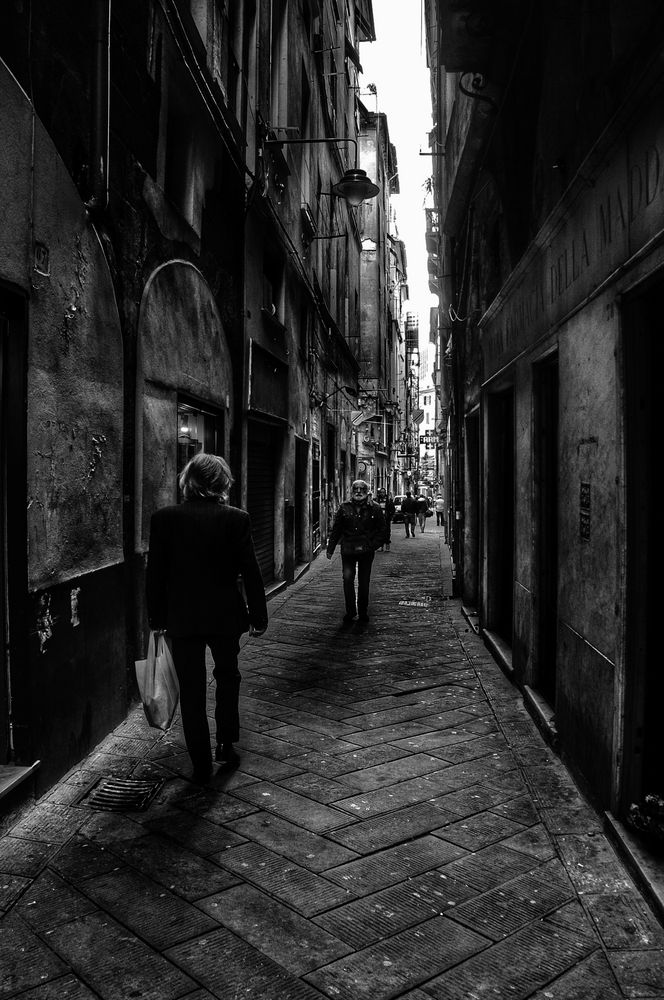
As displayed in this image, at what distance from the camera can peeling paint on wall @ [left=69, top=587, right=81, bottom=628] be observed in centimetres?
442

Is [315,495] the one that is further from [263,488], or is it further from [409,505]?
[409,505]

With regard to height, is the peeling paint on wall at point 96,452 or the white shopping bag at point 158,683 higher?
the peeling paint on wall at point 96,452

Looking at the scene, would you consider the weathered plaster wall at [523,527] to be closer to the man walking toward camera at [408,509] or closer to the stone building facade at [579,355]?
the stone building facade at [579,355]

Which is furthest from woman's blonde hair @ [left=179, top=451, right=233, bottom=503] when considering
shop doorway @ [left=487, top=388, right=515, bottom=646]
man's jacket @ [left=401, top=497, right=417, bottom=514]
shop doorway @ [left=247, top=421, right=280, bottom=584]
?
man's jacket @ [left=401, top=497, right=417, bottom=514]

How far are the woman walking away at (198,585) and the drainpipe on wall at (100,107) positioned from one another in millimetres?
1917

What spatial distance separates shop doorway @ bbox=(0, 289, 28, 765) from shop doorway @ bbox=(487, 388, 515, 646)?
5.25 metres

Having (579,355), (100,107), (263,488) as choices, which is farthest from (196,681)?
(263,488)

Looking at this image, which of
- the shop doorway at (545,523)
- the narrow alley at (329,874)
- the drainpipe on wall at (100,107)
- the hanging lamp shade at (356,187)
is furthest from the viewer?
the hanging lamp shade at (356,187)

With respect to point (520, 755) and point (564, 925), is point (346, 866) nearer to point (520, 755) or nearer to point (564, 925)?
point (564, 925)

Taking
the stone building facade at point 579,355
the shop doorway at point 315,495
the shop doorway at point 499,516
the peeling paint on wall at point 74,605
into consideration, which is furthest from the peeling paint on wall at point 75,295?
the shop doorway at point 315,495

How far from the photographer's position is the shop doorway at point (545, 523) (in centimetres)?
555

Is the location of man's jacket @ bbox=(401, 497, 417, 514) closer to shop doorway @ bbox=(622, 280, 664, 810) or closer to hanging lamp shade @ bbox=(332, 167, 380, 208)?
hanging lamp shade @ bbox=(332, 167, 380, 208)

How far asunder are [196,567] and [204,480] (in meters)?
0.51

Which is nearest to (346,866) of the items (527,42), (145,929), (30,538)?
(145,929)
